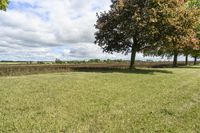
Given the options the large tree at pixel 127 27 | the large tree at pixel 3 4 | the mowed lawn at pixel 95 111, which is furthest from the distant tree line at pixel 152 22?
the mowed lawn at pixel 95 111

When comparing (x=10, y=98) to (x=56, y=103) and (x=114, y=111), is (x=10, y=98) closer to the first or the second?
(x=56, y=103)

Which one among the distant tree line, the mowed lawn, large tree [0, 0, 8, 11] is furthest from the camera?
the distant tree line

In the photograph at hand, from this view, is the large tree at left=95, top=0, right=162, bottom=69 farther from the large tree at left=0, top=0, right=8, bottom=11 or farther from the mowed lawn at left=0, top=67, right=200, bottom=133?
the mowed lawn at left=0, top=67, right=200, bottom=133

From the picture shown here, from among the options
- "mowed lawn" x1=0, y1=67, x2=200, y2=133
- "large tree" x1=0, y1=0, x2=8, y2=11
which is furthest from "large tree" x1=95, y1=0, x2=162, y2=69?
"mowed lawn" x1=0, y1=67, x2=200, y2=133

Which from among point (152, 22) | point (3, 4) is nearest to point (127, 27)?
point (152, 22)

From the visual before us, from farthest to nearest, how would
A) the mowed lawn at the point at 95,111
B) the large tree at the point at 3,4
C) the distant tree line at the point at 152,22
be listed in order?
the distant tree line at the point at 152,22 < the large tree at the point at 3,4 < the mowed lawn at the point at 95,111

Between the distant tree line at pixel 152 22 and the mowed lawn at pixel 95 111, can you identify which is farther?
the distant tree line at pixel 152 22

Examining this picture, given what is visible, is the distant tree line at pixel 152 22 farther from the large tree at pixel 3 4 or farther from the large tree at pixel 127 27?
the large tree at pixel 3 4

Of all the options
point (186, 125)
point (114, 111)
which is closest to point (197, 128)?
point (186, 125)

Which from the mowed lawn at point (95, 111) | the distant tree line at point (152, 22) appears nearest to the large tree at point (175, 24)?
the distant tree line at point (152, 22)

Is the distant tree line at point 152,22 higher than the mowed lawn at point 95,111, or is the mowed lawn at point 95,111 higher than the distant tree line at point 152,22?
the distant tree line at point 152,22

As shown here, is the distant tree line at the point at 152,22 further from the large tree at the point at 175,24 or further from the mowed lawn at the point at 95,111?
the mowed lawn at the point at 95,111

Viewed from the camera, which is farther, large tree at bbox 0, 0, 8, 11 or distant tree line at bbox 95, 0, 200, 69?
distant tree line at bbox 95, 0, 200, 69

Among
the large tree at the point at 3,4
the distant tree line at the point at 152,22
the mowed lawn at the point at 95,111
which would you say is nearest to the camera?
the mowed lawn at the point at 95,111
